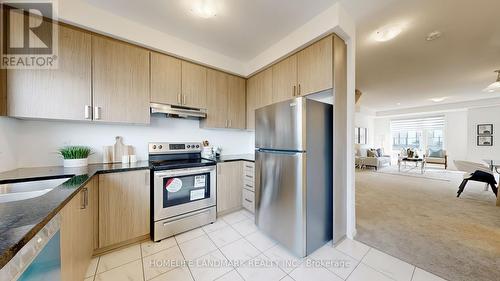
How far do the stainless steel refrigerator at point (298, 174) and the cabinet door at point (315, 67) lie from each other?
0.88 ft

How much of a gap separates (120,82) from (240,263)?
2348mm

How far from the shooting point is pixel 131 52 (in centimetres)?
201

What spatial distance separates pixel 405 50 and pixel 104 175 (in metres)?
4.44

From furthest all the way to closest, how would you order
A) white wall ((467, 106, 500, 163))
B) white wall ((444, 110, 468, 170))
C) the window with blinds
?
the window with blinds
white wall ((444, 110, 468, 170))
white wall ((467, 106, 500, 163))

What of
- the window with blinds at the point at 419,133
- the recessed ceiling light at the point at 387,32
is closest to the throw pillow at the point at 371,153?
the window with blinds at the point at 419,133

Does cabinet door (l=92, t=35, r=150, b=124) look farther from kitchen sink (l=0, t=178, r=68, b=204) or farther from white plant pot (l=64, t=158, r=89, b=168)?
kitchen sink (l=0, t=178, r=68, b=204)

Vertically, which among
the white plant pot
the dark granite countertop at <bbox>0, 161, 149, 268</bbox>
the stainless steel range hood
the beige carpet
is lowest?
the beige carpet

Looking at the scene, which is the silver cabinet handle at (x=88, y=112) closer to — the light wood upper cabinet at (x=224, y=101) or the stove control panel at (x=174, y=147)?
the stove control panel at (x=174, y=147)

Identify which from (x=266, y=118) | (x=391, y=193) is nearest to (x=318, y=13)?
(x=266, y=118)

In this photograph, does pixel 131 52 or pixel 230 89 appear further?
pixel 230 89

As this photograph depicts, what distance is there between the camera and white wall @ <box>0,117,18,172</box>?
1.49m

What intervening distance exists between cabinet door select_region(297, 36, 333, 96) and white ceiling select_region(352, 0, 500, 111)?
1.47ft

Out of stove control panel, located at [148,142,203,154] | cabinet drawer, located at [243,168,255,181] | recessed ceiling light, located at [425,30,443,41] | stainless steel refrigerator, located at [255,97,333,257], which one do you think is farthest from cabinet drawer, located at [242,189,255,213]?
recessed ceiling light, located at [425,30,443,41]

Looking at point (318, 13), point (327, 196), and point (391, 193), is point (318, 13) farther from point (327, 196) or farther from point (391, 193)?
point (391, 193)
